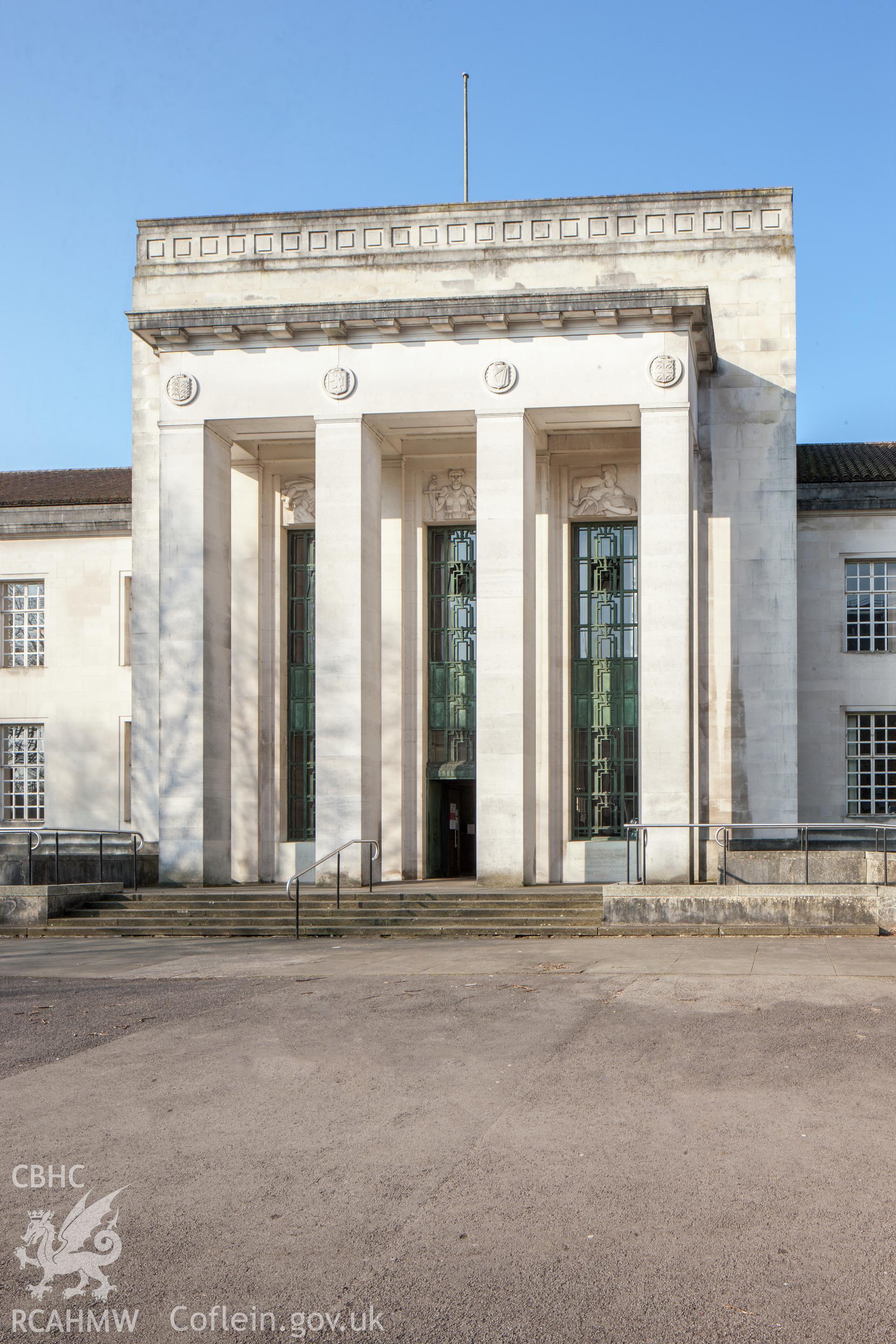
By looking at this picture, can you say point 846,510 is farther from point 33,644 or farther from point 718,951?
point 33,644

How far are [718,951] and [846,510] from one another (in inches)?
567

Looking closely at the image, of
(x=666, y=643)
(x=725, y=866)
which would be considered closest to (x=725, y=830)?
(x=725, y=866)

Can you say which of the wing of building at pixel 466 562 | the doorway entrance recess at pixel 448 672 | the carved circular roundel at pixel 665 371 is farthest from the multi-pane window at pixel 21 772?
the carved circular roundel at pixel 665 371

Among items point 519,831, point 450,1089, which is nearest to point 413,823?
point 519,831

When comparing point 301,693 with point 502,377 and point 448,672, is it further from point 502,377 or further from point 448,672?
point 502,377

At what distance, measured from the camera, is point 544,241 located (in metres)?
25.1

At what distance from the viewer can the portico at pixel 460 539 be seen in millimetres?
22297

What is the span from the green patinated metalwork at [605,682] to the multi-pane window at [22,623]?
1180 centimetres

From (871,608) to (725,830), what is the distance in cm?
686

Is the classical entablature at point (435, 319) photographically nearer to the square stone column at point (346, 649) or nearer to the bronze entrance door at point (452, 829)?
the square stone column at point (346, 649)

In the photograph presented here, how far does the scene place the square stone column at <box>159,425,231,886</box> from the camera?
75.6ft

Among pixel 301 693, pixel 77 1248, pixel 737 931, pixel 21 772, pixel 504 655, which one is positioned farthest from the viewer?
pixel 21 772

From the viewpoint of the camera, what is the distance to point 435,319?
73.9 feet

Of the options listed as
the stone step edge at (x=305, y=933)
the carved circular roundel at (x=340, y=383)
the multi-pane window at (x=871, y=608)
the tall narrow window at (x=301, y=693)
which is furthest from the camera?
the multi-pane window at (x=871, y=608)
